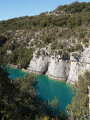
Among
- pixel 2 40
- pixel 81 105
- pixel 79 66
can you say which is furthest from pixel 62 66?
pixel 2 40

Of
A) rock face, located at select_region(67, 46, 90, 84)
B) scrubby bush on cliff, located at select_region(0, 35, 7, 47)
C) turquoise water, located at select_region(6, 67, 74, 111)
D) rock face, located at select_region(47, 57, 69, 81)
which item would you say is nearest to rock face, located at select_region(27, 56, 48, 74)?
rock face, located at select_region(47, 57, 69, 81)

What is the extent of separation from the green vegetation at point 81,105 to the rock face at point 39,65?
2068 centimetres

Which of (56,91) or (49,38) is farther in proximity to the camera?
(49,38)

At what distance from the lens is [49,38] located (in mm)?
39656

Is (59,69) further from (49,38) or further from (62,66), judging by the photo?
(49,38)

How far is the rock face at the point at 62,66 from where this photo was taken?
1101 inches

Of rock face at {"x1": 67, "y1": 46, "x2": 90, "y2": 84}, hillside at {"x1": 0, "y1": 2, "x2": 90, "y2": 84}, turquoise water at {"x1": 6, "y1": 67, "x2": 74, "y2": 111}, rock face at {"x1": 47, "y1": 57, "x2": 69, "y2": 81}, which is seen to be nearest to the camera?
turquoise water at {"x1": 6, "y1": 67, "x2": 74, "y2": 111}

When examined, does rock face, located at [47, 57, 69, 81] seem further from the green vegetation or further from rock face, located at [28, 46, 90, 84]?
the green vegetation

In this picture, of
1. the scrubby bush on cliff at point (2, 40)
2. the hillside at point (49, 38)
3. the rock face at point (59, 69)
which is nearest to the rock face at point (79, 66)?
the hillside at point (49, 38)

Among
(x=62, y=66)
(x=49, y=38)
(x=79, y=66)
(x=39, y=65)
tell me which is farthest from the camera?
(x=49, y=38)

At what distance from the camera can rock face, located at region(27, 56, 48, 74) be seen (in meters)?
35.8

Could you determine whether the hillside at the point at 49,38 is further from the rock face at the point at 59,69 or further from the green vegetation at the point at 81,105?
the green vegetation at the point at 81,105

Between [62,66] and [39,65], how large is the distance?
25.6 ft

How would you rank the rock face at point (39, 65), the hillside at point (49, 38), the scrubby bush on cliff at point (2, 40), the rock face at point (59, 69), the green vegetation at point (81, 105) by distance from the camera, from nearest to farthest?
the green vegetation at point (81, 105)
the rock face at point (59, 69)
the hillside at point (49, 38)
the rock face at point (39, 65)
the scrubby bush on cliff at point (2, 40)
